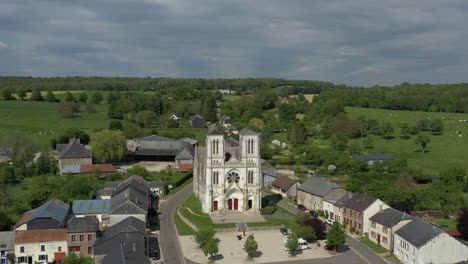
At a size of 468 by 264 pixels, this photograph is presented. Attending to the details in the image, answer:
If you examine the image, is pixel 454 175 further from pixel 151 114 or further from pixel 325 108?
pixel 151 114

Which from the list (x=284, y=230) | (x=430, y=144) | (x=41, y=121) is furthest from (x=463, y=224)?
(x=41, y=121)

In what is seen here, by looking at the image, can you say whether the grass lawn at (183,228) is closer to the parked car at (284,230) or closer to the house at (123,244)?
the house at (123,244)

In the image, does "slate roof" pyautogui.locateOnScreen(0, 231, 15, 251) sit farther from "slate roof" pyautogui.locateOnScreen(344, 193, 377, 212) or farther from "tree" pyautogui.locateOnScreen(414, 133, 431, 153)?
"tree" pyautogui.locateOnScreen(414, 133, 431, 153)

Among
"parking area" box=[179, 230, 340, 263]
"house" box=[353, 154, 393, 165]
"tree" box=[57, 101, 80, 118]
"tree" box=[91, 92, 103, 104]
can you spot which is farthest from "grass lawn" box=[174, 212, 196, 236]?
"tree" box=[91, 92, 103, 104]

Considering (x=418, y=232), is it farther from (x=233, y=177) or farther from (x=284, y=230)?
(x=233, y=177)

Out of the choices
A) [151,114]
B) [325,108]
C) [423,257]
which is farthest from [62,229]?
[325,108]

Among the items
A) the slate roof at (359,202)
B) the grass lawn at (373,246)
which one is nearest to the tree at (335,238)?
the grass lawn at (373,246)
